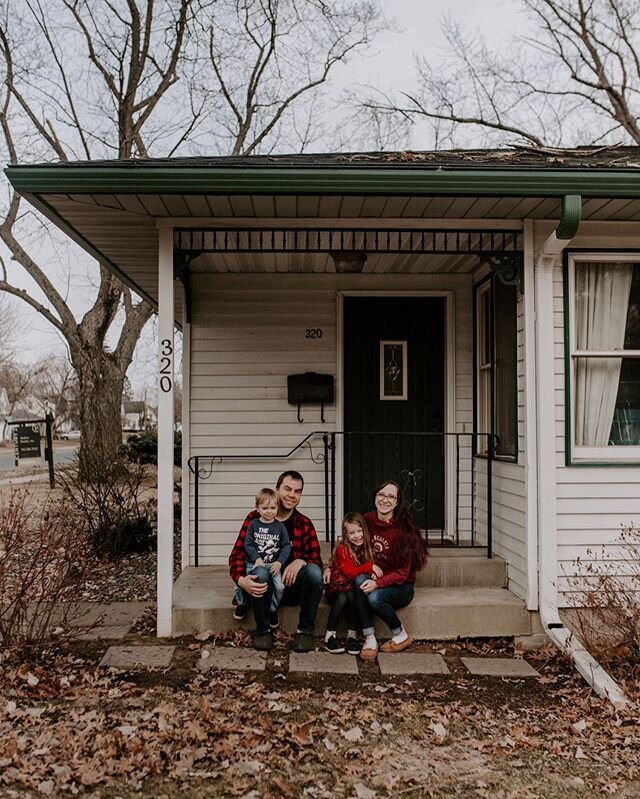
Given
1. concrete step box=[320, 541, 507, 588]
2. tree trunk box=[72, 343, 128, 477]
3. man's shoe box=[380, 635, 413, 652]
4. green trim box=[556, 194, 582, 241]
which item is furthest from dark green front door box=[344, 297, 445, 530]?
tree trunk box=[72, 343, 128, 477]

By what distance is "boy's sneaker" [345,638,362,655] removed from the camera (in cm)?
454

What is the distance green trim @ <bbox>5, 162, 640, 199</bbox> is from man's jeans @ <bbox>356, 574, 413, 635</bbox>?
95.0 inches

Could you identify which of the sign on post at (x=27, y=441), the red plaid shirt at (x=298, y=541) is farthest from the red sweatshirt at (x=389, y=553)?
the sign on post at (x=27, y=441)

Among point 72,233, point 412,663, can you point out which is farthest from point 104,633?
point 72,233

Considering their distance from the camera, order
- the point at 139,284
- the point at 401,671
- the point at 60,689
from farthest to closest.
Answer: the point at 139,284, the point at 401,671, the point at 60,689

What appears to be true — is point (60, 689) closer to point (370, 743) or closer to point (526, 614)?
point (370, 743)

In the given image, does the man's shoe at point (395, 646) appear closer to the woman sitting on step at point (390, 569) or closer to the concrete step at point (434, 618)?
the woman sitting on step at point (390, 569)

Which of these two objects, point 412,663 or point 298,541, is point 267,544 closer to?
point 298,541

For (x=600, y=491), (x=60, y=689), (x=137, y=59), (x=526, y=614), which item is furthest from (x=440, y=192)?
(x=137, y=59)

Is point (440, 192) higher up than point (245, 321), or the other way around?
point (440, 192)

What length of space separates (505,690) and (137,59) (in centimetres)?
1866

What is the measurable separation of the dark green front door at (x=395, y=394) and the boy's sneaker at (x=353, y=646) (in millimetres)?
1873

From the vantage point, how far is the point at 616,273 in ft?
16.3

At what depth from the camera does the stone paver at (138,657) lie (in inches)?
166
